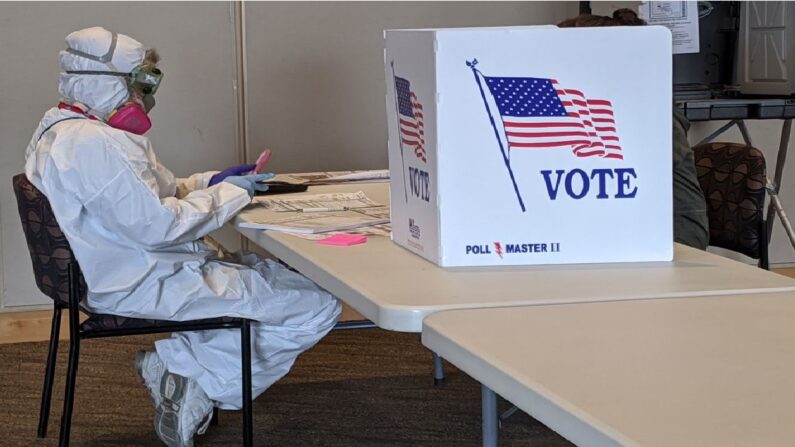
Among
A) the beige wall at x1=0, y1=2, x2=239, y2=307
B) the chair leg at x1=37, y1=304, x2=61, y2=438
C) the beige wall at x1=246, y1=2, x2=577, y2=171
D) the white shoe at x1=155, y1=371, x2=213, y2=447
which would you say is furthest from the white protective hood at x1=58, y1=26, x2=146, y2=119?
the beige wall at x1=246, y1=2, x2=577, y2=171

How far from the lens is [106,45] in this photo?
2.39 meters

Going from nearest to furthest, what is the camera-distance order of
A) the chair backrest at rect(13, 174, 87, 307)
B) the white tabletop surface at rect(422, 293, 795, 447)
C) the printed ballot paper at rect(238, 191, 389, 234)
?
the white tabletop surface at rect(422, 293, 795, 447) → the printed ballot paper at rect(238, 191, 389, 234) → the chair backrest at rect(13, 174, 87, 307)

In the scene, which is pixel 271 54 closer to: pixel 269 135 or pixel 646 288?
pixel 269 135

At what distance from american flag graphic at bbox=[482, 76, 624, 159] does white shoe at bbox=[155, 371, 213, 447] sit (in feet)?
4.25

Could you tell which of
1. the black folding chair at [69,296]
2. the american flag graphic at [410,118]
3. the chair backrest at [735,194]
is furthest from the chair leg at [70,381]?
the chair backrest at [735,194]

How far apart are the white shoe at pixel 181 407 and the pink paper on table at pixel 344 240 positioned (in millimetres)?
852

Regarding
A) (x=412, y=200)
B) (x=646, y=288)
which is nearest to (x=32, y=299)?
(x=412, y=200)

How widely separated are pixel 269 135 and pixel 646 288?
9.53ft

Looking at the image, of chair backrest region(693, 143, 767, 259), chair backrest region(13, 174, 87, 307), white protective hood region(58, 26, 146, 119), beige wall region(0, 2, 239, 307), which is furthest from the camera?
beige wall region(0, 2, 239, 307)

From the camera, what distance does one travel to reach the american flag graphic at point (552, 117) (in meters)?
1.39

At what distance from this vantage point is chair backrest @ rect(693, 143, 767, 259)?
2588mm

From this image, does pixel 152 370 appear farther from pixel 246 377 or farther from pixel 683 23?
pixel 683 23

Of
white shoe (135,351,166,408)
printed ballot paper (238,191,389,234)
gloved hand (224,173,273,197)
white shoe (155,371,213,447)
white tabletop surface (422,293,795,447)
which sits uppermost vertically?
→ gloved hand (224,173,273,197)

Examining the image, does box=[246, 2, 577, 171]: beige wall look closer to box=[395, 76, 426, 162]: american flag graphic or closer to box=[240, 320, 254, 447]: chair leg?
box=[240, 320, 254, 447]: chair leg
